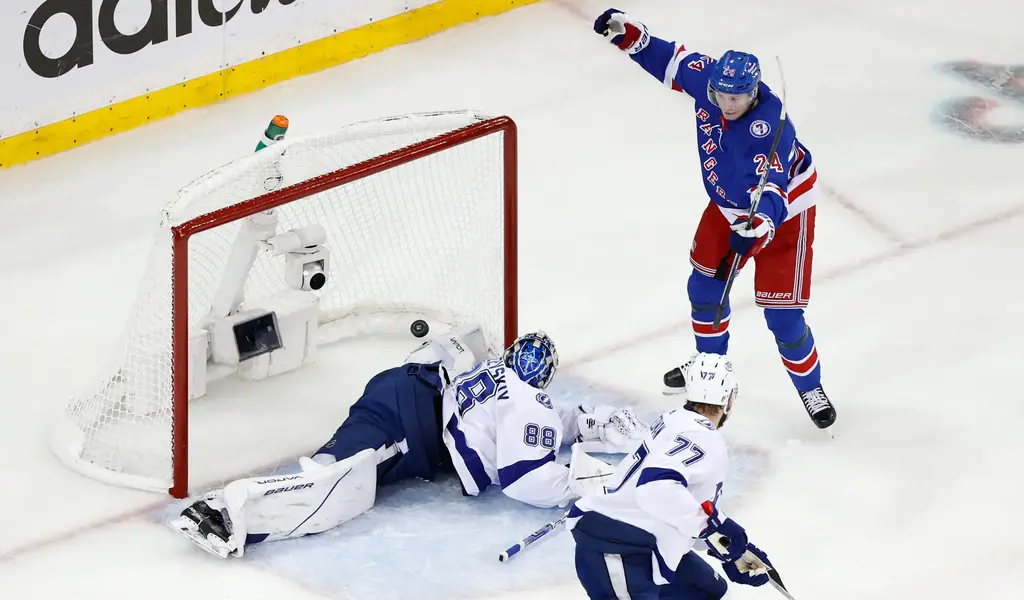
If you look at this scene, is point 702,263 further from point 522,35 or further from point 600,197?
point 522,35

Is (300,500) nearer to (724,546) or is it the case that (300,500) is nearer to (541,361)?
(541,361)

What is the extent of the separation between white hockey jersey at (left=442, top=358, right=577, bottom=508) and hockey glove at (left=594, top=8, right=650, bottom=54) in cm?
99

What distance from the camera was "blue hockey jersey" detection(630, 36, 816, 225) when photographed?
198 inches

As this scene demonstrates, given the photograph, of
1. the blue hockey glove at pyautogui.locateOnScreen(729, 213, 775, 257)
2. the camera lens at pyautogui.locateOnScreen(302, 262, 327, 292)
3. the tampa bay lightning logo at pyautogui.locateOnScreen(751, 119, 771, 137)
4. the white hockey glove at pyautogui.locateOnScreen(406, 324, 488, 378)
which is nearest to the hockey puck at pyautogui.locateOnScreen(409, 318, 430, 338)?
the white hockey glove at pyautogui.locateOnScreen(406, 324, 488, 378)

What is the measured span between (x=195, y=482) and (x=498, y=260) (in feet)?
3.71

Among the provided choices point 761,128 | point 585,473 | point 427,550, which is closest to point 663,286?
point 761,128

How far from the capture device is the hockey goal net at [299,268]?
16.6 feet

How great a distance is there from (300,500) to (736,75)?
156cm

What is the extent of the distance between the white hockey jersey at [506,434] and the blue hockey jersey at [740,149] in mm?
772

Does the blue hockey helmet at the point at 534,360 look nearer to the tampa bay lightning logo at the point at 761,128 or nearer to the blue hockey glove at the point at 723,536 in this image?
the tampa bay lightning logo at the point at 761,128

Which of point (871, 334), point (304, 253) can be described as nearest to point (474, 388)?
point (304, 253)

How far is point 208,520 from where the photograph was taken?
190 inches

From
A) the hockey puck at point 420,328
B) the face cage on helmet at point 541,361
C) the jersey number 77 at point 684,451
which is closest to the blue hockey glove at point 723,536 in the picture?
the jersey number 77 at point 684,451

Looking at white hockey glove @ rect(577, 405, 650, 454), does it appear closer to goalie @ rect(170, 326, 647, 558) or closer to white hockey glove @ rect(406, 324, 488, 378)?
goalie @ rect(170, 326, 647, 558)
